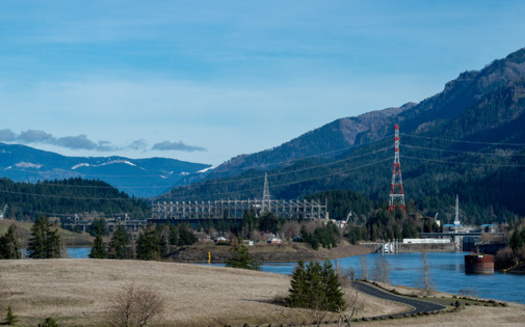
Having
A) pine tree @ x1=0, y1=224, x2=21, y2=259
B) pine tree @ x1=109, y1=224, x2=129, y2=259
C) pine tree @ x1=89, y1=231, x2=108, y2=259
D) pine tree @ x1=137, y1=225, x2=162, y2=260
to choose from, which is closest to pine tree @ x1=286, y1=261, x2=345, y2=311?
pine tree @ x1=0, y1=224, x2=21, y2=259

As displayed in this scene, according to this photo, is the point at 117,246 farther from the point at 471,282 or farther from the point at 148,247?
the point at 471,282

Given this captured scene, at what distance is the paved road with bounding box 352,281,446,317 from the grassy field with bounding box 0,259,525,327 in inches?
77.3

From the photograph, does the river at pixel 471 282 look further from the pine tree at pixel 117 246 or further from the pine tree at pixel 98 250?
the pine tree at pixel 98 250

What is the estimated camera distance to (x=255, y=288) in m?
82.9

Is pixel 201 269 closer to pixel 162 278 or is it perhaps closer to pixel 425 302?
pixel 162 278

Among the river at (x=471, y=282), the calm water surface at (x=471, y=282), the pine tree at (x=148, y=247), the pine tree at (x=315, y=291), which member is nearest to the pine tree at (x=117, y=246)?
the pine tree at (x=148, y=247)

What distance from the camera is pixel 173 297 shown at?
241ft

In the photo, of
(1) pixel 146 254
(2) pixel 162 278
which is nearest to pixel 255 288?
(2) pixel 162 278

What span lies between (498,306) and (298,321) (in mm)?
23925

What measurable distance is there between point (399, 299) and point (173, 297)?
24617 millimetres

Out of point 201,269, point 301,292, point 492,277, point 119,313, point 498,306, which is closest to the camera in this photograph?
point 119,313

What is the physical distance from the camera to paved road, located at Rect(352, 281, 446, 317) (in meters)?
78.3

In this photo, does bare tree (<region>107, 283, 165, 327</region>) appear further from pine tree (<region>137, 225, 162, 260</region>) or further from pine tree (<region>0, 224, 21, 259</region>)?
pine tree (<region>137, 225, 162, 260</region>)

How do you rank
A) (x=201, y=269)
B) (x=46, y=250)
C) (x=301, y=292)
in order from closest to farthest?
(x=301, y=292) → (x=201, y=269) → (x=46, y=250)
